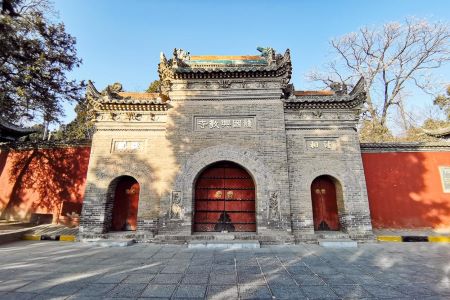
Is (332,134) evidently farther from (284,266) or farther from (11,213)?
(11,213)

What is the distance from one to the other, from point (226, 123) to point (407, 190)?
689 cm

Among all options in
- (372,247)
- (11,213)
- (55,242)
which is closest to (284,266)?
(372,247)

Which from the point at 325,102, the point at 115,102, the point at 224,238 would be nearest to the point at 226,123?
the point at 325,102

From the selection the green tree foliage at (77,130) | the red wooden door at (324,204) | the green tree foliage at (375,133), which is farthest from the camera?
the green tree foliage at (77,130)

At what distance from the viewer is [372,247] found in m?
6.10

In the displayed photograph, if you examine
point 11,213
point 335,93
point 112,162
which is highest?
point 335,93

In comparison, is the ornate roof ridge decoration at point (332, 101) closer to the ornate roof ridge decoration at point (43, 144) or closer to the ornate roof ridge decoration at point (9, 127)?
the ornate roof ridge decoration at point (43, 144)

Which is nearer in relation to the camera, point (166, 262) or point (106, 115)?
point (166, 262)

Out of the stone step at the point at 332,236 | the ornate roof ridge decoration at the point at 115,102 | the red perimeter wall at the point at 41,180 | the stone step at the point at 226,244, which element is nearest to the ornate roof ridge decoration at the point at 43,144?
the red perimeter wall at the point at 41,180

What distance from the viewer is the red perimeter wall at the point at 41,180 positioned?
8594 mm

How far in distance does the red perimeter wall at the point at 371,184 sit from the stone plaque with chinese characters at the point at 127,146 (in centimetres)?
192

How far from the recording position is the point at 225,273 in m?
4.01

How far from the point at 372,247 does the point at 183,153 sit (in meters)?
6.15

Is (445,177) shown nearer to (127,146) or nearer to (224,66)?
(224,66)
